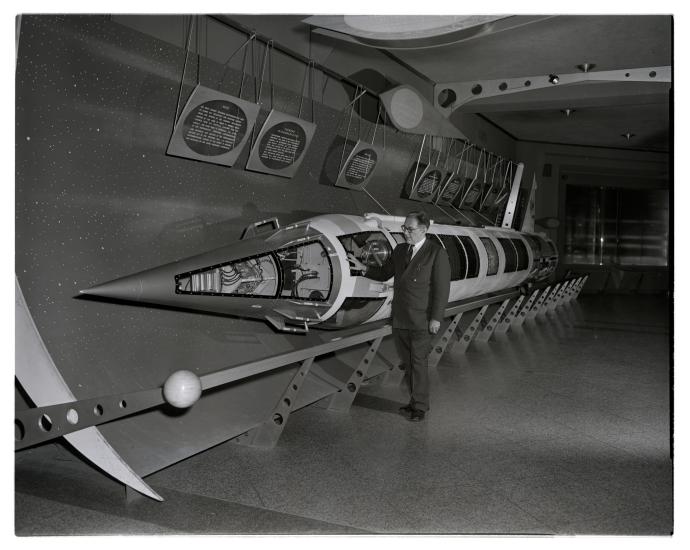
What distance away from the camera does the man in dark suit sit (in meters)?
3.35

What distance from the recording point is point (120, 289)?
8.04ft

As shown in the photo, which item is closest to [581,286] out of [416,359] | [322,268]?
[416,359]

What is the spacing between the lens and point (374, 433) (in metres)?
3.50

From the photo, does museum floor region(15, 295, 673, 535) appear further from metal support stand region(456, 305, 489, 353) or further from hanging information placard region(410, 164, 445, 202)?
hanging information placard region(410, 164, 445, 202)

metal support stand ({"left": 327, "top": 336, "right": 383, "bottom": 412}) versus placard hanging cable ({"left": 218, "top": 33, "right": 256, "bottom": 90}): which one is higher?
placard hanging cable ({"left": 218, "top": 33, "right": 256, "bottom": 90})

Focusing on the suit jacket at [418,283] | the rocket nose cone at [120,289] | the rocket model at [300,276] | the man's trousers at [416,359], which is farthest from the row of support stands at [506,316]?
the rocket nose cone at [120,289]

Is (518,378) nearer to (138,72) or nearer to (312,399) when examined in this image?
(312,399)

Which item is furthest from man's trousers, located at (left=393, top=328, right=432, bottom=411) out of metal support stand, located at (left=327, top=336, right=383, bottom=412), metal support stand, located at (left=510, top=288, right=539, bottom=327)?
metal support stand, located at (left=510, top=288, right=539, bottom=327)

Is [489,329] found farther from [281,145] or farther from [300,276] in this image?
[281,145]

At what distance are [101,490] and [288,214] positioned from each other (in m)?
1.98

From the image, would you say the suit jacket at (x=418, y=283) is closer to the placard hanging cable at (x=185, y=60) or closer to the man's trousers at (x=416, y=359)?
the man's trousers at (x=416, y=359)

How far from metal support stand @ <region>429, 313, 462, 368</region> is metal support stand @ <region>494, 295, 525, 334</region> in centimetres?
103

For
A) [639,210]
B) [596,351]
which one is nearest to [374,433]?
[639,210]

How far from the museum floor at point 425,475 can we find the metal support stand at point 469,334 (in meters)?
0.48
